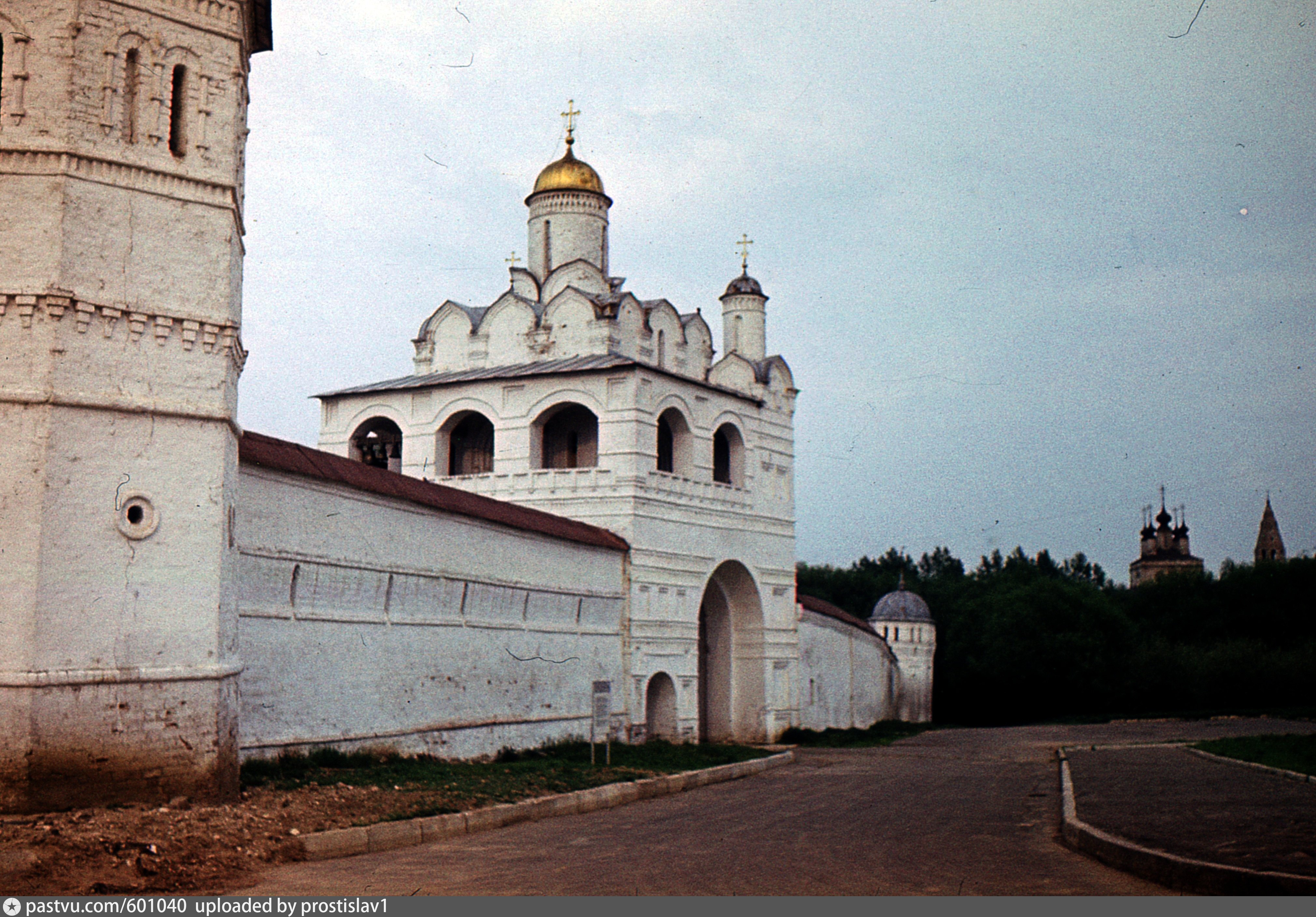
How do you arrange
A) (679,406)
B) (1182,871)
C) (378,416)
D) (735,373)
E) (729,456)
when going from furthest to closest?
(735,373) < (729,456) < (378,416) < (679,406) < (1182,871)

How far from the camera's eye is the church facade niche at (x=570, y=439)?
25047mm

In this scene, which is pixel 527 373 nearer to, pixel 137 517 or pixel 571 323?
pixel 571 323

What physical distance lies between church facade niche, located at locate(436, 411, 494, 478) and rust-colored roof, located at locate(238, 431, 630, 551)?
444cm

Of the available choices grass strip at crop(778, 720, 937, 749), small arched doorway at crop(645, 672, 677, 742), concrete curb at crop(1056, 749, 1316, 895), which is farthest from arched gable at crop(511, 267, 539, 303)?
concrete curb at crop(1056, 749, 1316, 895)

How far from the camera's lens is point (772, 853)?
9.55 metres

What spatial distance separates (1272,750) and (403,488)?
12.6 m

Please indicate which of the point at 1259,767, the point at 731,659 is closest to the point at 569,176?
the point at 731,659

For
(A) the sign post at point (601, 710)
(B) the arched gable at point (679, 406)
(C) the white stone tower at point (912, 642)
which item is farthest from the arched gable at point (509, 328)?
(C) the white stone tower at point (912, 642)

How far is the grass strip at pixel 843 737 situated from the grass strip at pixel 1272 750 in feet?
21.1

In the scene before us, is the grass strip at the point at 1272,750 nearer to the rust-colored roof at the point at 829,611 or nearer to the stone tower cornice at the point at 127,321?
the rust-colored roof at the point at 829,611

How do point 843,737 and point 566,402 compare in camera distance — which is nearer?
point 566,402

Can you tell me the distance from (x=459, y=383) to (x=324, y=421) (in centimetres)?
311

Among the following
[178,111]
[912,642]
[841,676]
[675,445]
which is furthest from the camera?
[912,642]

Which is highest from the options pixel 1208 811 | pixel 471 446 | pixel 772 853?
pixel 471 446
